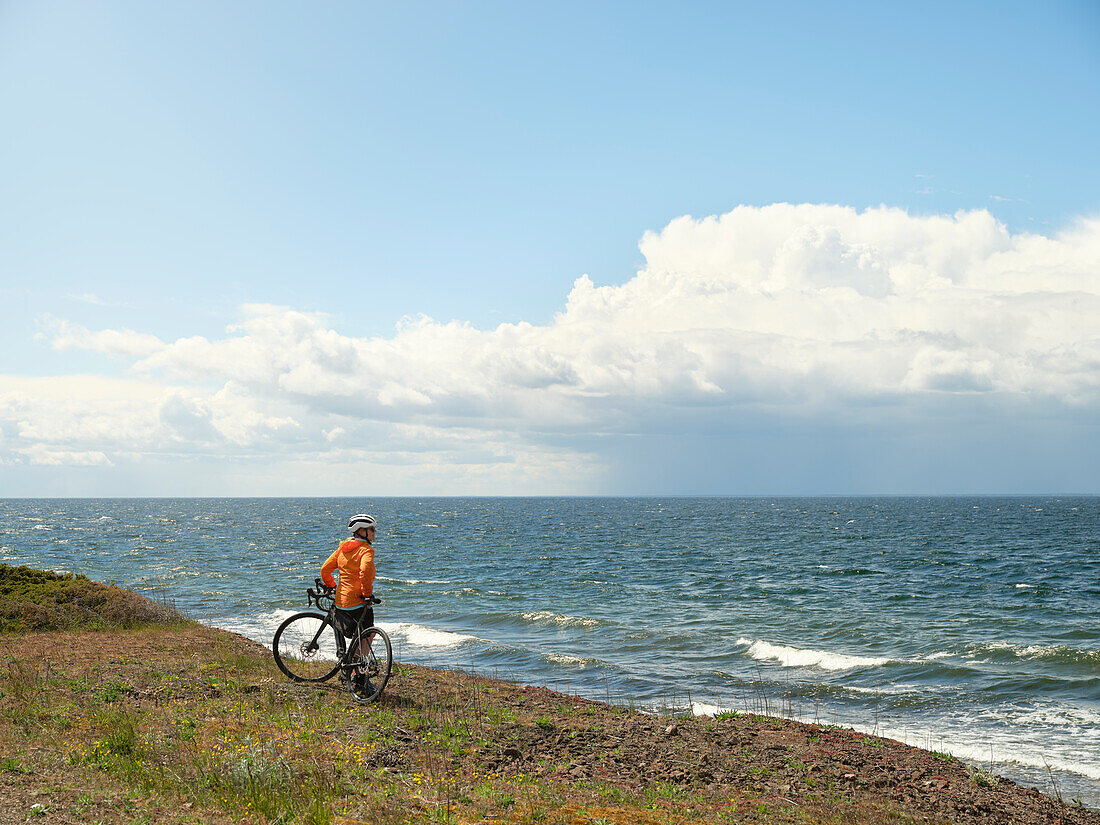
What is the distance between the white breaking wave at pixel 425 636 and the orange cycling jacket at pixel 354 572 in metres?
10.2

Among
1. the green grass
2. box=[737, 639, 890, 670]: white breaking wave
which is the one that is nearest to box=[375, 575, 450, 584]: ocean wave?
the green grass

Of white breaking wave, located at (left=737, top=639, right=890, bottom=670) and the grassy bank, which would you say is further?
white breaking wave, located at (left=737, top=639, right=890, bottom=670)

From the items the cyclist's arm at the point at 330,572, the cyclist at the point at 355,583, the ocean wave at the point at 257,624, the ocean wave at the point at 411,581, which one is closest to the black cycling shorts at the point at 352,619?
the cyclist at the point at 355,583

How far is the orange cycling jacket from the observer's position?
11.0m

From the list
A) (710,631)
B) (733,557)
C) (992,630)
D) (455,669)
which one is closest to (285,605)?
(455,669)

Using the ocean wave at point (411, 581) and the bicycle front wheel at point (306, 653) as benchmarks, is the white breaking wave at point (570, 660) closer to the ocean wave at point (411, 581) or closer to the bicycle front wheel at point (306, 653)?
the bicycle front wheel at point (306, 653)

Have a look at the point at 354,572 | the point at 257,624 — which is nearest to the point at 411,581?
the point at 257,624

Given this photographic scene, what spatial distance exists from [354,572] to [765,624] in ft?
57.6

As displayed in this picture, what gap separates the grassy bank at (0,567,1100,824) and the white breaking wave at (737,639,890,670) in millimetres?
6929

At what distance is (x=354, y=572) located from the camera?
1105cm

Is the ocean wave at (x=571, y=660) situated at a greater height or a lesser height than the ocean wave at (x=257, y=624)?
greater

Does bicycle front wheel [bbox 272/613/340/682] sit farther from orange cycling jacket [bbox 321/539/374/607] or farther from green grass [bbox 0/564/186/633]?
green grass [bbox 0/564/186/633]

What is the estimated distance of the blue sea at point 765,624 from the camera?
46.8 ft

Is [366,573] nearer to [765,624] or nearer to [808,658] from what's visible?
[808,658]
